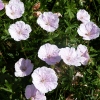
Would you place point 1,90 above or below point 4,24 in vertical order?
below

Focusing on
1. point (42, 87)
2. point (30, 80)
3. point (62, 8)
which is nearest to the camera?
point (42, 87)

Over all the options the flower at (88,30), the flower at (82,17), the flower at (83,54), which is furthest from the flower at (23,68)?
the flower at (82,17)

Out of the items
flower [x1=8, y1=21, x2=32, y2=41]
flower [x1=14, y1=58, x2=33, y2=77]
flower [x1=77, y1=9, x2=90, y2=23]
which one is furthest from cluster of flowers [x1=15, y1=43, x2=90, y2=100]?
flower [x1=77, y1=9, x2=90, y2=23]

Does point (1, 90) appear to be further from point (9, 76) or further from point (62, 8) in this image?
point (62, 8)

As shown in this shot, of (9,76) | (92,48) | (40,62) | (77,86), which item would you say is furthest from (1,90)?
(92,48)

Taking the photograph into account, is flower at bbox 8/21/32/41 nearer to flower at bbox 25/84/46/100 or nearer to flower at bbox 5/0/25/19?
flower at bbox 5/0/25/19
